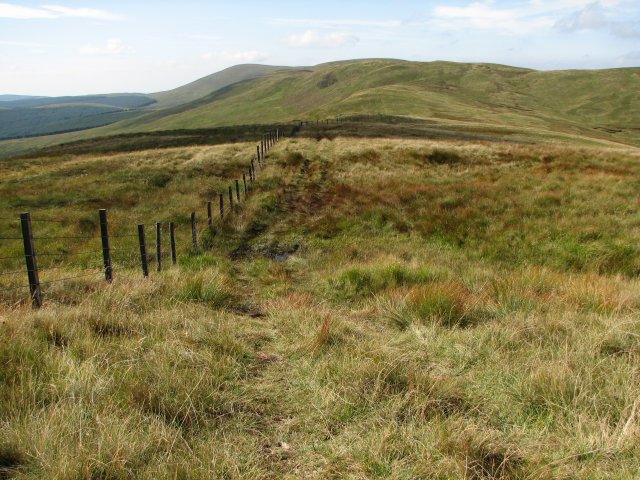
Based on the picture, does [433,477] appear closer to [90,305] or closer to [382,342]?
[382,342]

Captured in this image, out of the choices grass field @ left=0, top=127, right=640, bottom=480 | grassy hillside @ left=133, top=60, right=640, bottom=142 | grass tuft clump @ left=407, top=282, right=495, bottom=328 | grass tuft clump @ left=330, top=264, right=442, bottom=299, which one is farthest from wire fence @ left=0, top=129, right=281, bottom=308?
grassy hillside @ left=133, top=60, right=640, bottom=142

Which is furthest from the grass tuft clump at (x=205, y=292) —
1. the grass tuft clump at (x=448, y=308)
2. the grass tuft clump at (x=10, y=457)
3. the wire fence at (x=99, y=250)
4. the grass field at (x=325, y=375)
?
the grass tuft clump at (x=10, y=457)

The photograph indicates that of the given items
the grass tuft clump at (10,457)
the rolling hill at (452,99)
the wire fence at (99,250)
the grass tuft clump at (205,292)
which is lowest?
the wire fence at (99,250)

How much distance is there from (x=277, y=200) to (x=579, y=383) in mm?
18856

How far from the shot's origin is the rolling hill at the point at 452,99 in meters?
88.1

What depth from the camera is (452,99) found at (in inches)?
4262

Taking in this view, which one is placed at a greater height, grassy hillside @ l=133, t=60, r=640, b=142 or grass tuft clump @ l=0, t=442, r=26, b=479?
grassy hillside @ l=133, t=60, r=640, b=142

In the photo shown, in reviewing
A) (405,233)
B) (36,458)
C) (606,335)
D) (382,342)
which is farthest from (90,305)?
(405,233)

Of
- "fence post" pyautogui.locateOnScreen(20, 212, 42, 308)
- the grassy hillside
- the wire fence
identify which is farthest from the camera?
the grassy hillside

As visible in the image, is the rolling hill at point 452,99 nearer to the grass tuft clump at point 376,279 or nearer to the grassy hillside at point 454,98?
the grassy hillside at point 454,98

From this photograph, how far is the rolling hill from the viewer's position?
88125mm

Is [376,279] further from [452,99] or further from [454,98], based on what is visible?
[454,98]

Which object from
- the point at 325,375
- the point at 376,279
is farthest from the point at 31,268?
the point at 376,279

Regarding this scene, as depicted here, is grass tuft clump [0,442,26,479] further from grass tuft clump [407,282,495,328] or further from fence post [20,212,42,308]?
grass tuft clump [407,282,495,328]
